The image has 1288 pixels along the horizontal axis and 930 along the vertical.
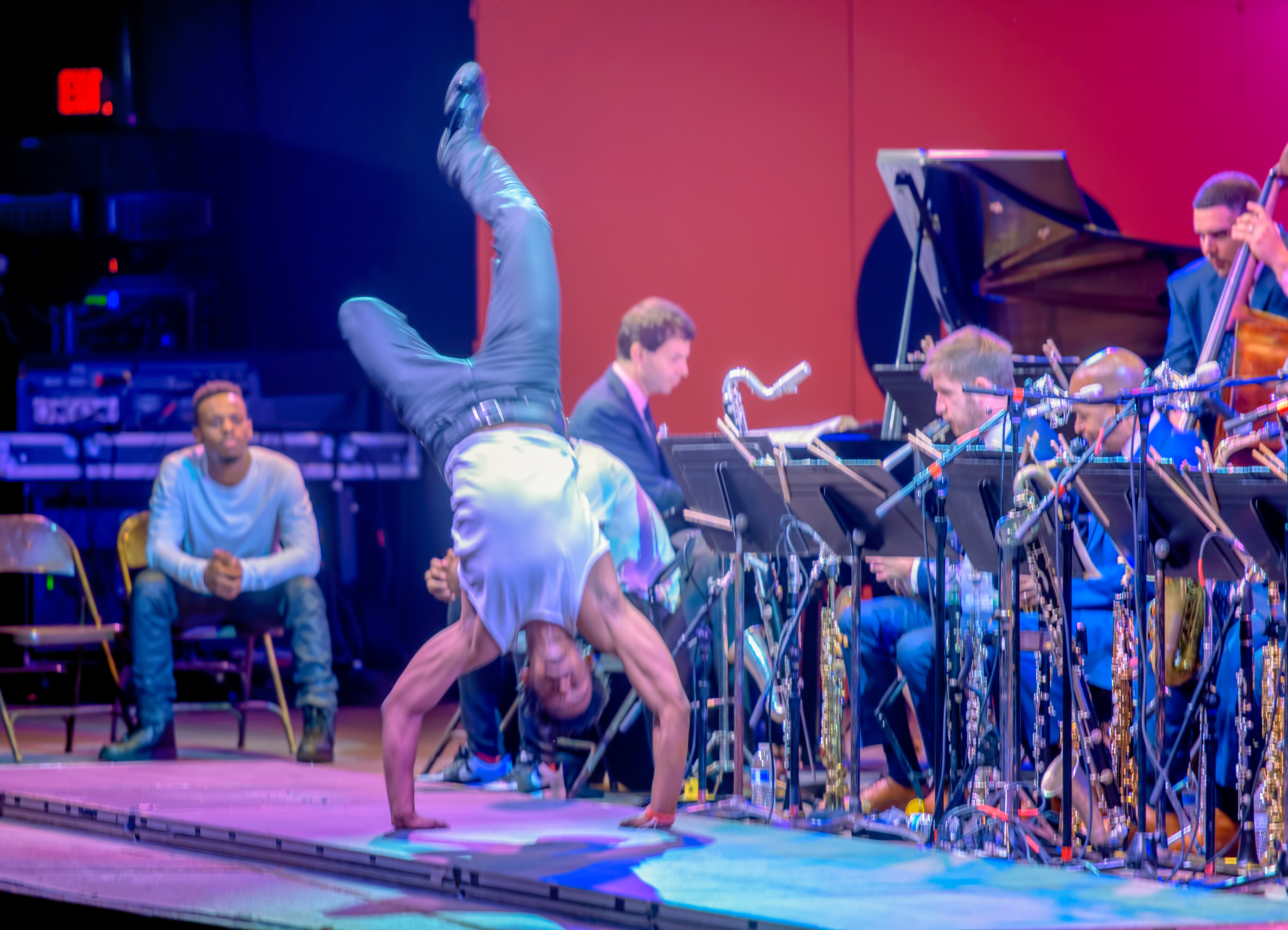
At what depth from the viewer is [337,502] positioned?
24.7ft

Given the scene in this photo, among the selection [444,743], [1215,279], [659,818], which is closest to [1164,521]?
[659,818]

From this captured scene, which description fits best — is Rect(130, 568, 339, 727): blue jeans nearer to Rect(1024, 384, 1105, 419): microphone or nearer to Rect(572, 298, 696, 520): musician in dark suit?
Rect(572, 298, 696, 520): musician in dark suit

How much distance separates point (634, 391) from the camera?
18.2ft

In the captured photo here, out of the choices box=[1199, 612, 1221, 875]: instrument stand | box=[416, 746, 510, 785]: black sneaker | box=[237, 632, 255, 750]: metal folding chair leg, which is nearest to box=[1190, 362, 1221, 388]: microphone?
box=[1199, 612, 1221, 875]: instrument stand

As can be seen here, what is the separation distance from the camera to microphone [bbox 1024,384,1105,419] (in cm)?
353

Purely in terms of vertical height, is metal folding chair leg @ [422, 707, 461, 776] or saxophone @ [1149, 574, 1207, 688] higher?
saxophone @ [1149, 574, 1207, 688]

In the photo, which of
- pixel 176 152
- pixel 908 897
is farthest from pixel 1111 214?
pixel 908 897

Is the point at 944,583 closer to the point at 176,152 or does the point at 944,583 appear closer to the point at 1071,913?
the point at 1071,913

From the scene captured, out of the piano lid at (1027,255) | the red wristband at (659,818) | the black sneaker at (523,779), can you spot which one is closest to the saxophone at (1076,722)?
the red wristband at (659,818)

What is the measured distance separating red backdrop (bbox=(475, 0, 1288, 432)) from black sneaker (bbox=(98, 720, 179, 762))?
2.52m

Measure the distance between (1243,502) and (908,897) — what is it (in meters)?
1.07

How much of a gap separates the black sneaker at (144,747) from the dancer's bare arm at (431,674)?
2.17 metres

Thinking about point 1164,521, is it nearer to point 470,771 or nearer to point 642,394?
point 642,394

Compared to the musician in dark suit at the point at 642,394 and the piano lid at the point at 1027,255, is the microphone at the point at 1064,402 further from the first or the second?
the musician in dark suit at the point at 642,394
